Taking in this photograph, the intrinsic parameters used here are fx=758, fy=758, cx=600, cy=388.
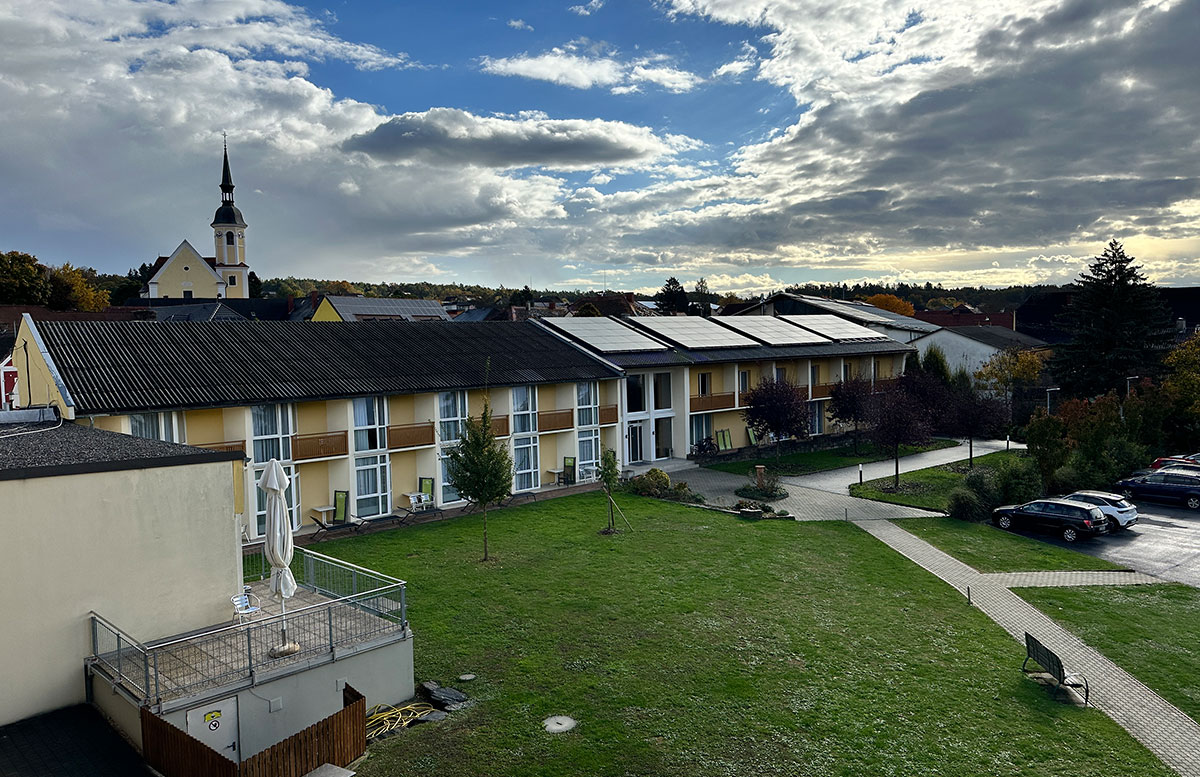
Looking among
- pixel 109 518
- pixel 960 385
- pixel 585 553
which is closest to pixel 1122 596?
pixel 585 553

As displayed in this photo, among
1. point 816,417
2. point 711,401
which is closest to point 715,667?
point 711,401

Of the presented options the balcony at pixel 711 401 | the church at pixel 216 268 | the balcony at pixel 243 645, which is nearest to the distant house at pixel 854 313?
the balcony at pixel 711 401

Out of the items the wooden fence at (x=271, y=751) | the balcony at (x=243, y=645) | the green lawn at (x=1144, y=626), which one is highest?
the balcony at (x=243, y=645)

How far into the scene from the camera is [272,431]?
24109mm

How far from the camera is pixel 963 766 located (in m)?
11.4

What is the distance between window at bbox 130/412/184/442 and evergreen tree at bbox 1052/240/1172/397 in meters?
49.8

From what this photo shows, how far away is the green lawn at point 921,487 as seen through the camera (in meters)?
30.5

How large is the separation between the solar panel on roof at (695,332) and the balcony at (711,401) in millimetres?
2741

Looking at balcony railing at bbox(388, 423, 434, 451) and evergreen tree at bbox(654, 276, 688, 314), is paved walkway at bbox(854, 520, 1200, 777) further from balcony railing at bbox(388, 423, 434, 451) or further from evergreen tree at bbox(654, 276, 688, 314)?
evergreen tree at bbox(654, 276, 688, 314)

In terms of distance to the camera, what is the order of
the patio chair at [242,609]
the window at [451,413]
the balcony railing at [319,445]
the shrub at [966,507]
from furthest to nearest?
the window at [451,413] < the shrub at [966,507] < the balcony railing at [319,445] < the patio chair at [242,609]

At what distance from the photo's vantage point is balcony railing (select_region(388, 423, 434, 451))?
2691cm

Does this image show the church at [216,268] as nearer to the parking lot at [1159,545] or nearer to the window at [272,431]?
the window at [272,431]

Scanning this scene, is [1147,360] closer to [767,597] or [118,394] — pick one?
[767,597]

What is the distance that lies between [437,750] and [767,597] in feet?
32.2
